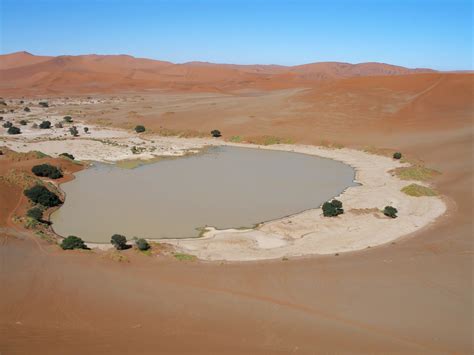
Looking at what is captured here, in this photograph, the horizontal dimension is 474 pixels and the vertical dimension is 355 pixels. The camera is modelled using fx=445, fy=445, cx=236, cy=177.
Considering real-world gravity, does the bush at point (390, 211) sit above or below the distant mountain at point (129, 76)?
below

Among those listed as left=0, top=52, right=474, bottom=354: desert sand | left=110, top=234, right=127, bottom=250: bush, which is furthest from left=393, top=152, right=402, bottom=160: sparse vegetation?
left=110, top=234, right=127, bottom=250: bush

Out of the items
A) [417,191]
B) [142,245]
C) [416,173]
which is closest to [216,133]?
[416,173]

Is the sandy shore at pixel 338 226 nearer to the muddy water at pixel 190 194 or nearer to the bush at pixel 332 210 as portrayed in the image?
the bush at pixel 332 210

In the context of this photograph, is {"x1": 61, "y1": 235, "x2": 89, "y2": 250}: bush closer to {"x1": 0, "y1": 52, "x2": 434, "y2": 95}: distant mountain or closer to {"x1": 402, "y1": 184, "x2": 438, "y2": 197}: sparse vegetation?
{"x1": 402, "y1": 184, "x2": 438, "y2": 197}: sparse vegetation

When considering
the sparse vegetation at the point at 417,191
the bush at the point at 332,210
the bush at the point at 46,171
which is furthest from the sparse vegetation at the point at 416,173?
the bush at the point at 46,171

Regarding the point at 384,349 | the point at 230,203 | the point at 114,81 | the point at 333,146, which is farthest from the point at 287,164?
the point at 114,81

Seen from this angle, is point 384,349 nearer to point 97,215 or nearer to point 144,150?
point 97,215
